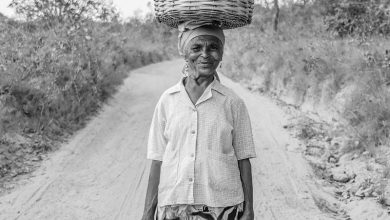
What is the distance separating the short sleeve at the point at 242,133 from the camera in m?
2.07

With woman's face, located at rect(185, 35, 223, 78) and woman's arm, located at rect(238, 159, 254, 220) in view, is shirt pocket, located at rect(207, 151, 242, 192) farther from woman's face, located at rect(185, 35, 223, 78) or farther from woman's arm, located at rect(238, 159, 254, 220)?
woman's face, located at rect(185, 35, 223, 78)

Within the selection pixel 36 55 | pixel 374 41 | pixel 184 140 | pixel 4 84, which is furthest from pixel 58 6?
pixel 184 140

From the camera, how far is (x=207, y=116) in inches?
Answer: 79.6

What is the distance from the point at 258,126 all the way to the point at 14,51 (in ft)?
13.1

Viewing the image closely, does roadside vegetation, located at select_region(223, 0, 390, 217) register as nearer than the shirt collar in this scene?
No

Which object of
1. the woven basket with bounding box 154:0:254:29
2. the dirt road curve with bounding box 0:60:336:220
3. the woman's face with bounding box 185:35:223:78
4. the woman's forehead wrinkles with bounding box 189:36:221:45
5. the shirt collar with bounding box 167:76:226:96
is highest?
the woven basket with bounding box 154:0:254:29

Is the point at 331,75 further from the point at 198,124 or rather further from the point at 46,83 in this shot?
the point at 198,124

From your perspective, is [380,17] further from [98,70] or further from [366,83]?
[98,70]

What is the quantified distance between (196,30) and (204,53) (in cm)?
11

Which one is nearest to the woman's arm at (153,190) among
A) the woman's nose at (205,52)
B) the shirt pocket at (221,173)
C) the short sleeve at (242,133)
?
the shirt pocket at (221,173)

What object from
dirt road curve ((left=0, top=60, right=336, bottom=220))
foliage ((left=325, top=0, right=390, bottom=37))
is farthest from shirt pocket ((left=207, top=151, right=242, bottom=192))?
foliage ((left=325, top=0, right=390, bottom=37))

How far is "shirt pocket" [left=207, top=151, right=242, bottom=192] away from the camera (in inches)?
78.1

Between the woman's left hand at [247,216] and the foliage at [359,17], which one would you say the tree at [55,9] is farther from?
the woman's left hand at [247,216]

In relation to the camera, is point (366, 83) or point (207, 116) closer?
point (207, 116)
